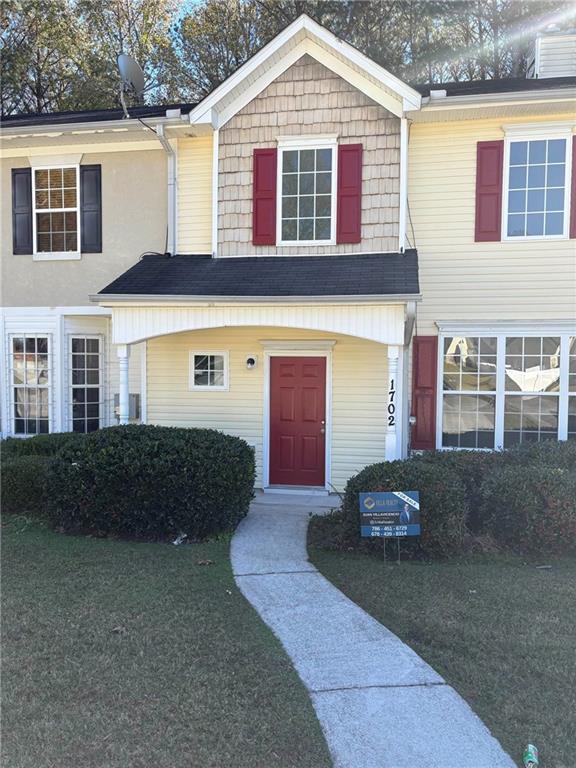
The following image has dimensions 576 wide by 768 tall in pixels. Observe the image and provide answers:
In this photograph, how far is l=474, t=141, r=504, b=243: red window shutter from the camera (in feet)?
27.5

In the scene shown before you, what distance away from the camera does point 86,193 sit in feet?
31.8

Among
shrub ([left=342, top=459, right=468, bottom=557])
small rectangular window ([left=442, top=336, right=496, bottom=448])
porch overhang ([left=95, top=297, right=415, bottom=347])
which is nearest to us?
shrub ([left=342, top=459, right=468, bottom=557])

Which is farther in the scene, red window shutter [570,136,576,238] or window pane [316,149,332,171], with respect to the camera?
window pane [316,149,332,171]

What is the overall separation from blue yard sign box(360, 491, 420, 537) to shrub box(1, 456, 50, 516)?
4312 mm

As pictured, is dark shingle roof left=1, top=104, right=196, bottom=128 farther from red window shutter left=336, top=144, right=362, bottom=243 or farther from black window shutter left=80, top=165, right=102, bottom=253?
red window shutter left=336, top=144, right=362, bottom=243

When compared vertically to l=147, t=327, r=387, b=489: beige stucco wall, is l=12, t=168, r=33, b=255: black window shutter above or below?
above

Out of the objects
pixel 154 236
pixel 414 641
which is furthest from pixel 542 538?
pixel 154 236

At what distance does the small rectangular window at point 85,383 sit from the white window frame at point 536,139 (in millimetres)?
6894

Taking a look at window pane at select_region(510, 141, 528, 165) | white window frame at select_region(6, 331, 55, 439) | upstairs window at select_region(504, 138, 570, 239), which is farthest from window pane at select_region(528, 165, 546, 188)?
white window frame at select_region(6, 331, 55, 439)

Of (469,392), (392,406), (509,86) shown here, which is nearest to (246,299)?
(392,406)

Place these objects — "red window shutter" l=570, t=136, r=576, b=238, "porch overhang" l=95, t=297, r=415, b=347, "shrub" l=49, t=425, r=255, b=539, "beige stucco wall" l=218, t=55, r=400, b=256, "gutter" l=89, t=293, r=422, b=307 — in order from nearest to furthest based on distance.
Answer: "shrub" l=49, t=425, r=255, b=539 < "gutter" l=89, t=293, r=422, b=307 < "porch overhang" l=95, t=297, r=415, b=347 < "red window shutter" l=570, t=136, r=576, b=238 < "beige stucco wall" l=218, t=55, r=400, b=256

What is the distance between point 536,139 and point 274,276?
422 centimetres

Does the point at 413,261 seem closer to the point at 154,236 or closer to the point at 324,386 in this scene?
the point at 324,386

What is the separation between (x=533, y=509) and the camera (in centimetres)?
612
